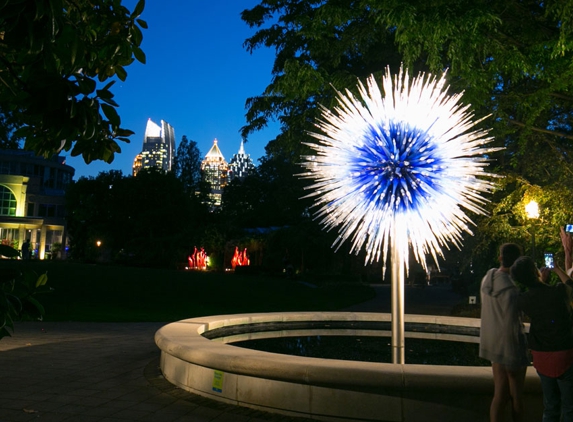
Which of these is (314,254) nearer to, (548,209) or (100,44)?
(548,209)

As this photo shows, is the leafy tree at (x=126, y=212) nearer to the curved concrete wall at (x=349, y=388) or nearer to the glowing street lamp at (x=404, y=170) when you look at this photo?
the glowing street lamp at (x=404, y=170)

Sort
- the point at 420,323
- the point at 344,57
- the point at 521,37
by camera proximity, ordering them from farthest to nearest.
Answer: the point at 344,57
the point at 521,37
the point at 420,323

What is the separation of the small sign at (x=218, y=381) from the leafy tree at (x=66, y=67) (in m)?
4.27

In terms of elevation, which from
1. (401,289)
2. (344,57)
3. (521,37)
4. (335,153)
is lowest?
(401,289)

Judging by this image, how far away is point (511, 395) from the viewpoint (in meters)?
5.20

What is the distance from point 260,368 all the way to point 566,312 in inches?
129

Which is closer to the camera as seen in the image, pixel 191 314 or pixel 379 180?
pixel 379 180

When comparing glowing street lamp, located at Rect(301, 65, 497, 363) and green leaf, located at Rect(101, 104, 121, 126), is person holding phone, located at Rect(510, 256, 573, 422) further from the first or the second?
green leaf, located at Rect(101, 104, 121, 126)

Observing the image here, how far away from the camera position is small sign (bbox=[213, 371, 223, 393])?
6912mm

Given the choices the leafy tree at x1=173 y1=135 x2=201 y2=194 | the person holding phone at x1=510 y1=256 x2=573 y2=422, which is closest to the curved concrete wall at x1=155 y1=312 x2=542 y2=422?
the person holding phone at x1=510 y1=256 x2=573 y2=422

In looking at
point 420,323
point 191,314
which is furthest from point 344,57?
point 420,323

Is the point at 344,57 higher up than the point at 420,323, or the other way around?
the point at 344,57

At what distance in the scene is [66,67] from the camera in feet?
7.94

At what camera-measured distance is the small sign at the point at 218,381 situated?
272 inches
